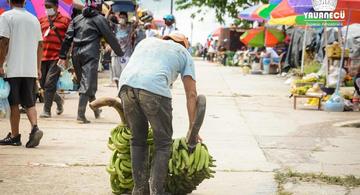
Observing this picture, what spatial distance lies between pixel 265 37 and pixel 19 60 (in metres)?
23.2

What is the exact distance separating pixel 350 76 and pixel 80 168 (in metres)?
13.7

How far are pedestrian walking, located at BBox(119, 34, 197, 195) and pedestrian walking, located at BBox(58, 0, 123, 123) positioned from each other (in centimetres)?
499

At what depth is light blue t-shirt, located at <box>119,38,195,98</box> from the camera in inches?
A: 225

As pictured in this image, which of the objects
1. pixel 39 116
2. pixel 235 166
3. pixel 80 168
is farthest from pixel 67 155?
pixel 39 116

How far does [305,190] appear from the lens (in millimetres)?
6586

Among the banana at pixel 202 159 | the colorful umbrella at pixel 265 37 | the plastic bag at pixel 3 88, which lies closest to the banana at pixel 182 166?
the banana at pixel 202 159

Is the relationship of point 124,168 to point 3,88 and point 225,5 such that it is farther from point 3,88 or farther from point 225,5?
point 225,5

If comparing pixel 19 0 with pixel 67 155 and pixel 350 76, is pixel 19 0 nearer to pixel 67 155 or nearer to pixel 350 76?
pixel 67 155

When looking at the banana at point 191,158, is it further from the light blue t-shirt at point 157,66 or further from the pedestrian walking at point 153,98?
the light blue t-shirt at point 157,66

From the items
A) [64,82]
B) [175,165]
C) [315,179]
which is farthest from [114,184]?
[64,82]

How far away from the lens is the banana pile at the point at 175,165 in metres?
6.00

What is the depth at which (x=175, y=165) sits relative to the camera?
19.7 ft

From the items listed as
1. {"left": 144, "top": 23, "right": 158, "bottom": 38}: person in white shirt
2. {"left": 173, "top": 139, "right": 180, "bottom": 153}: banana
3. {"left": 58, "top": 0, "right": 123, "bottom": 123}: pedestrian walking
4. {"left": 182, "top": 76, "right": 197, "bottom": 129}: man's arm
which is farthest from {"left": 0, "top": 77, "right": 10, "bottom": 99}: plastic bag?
{"left": 144, "top": 23, "right": 158, "bottom": 38}: person in white shirt

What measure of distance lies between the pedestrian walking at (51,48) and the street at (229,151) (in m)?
0.42
